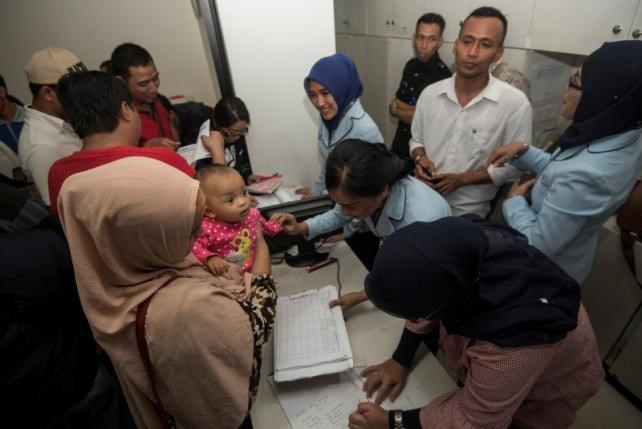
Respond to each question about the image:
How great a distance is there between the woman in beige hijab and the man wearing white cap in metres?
1.01

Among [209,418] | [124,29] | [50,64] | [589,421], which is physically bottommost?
[589,421]

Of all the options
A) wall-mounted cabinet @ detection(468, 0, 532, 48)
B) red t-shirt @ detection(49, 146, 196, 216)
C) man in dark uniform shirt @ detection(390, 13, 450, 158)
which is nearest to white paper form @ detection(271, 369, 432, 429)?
red t-shirt @ detection(49, 146, 196, 216)

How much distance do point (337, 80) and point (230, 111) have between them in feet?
1.73

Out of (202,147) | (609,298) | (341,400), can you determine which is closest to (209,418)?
(341,400)

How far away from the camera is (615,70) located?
3.30 ft

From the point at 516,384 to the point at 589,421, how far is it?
1498 millimetres

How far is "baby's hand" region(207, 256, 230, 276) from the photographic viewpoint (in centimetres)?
115

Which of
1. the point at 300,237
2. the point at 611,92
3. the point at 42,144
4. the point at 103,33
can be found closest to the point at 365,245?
the point at 300,237

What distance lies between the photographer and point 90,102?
3.84 ft

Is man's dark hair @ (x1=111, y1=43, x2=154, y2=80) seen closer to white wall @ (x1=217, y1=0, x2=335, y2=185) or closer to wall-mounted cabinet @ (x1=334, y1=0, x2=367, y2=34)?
white wall @ (x1=217, y1=0, x2=335, y2=185)

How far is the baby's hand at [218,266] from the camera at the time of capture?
3.77ft

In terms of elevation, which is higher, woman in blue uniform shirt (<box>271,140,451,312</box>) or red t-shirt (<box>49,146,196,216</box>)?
red t-shirt (<box>49,146,196,216</box>)

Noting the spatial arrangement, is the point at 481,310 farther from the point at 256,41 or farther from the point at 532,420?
the point at 256,41

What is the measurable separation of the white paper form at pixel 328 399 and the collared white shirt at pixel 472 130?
1.07 m
